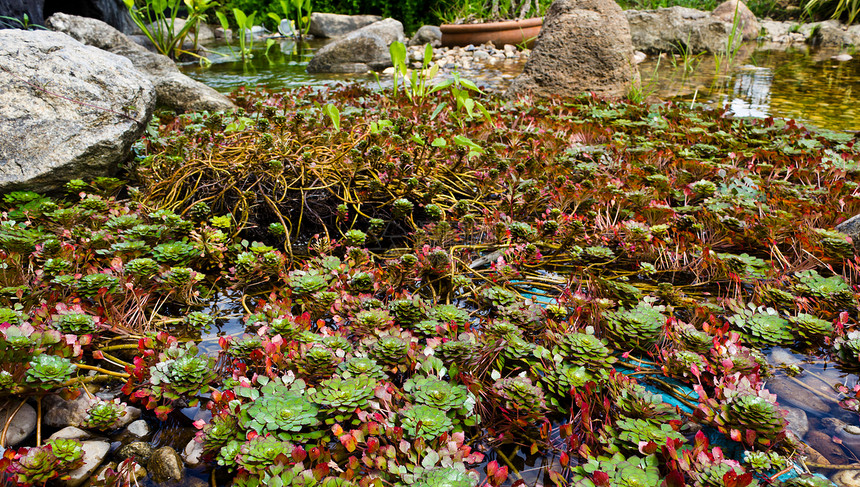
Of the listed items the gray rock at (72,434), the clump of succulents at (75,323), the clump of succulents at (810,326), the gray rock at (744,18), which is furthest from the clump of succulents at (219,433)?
the gray rock at (744,18)

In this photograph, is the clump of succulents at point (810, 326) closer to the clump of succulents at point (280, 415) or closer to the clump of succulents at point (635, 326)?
the clump of succulents at point (635, 326)

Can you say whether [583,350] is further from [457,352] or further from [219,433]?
[219,433]

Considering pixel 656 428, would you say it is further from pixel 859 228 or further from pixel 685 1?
pixel 685 1

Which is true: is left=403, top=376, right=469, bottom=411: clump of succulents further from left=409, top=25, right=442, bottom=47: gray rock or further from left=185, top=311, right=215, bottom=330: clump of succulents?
left=409, top=25, right=442, bottom=47: gray rock

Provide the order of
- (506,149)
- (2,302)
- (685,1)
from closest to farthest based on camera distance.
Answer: (2,302) → (506,149) → (685,1)

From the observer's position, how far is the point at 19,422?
5.00ft

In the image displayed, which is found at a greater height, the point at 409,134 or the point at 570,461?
the point at 409,134

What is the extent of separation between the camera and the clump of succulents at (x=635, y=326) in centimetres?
186

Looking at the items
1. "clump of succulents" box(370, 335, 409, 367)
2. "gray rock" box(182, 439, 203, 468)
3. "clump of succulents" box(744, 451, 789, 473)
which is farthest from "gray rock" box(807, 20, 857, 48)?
"gray rock" box(182, 439, 203, 468)

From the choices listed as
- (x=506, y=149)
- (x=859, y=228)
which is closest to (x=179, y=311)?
A: (x=506, y=149)

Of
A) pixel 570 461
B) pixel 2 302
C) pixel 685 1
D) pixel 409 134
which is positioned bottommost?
pixel 570 461

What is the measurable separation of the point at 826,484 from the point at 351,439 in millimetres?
1247

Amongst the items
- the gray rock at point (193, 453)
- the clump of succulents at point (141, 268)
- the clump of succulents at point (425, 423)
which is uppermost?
the clump of succulents at point (141, 268)

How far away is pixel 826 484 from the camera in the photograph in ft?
4.07
